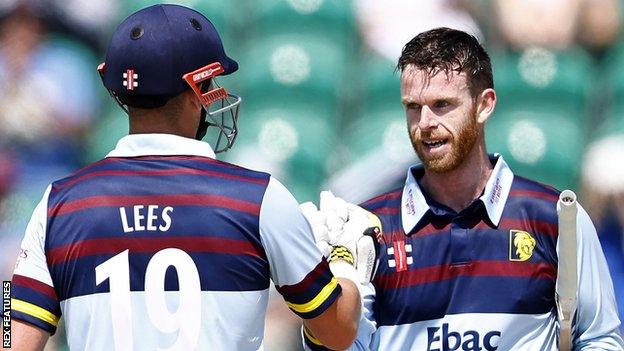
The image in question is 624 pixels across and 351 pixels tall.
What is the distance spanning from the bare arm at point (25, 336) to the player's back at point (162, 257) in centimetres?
8

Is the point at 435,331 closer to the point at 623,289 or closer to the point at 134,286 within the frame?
the point at 134,286

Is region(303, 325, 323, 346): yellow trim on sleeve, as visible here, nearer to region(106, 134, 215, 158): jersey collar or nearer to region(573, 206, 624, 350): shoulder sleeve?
region(106, 134, 215, 158): jersey collar

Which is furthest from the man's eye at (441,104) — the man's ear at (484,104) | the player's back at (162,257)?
the player's back at (162,257)

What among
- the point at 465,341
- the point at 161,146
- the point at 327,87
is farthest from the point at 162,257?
the point at 327,87

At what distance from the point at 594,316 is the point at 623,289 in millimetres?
2173

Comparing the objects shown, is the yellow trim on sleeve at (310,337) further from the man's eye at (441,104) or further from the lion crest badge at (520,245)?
the man's eye at (441,104)

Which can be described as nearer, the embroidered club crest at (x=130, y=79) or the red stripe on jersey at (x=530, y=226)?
the embroidered club crest at (x=130, y=79)

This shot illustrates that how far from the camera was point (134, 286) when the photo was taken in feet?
8.67

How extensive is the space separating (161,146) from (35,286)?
0.42m

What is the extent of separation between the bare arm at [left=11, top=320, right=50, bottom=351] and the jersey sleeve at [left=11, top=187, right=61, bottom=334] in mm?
12

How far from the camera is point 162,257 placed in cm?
263

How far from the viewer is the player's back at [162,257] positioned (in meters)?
2.64

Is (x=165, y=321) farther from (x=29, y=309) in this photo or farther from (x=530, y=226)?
(x=530, y=226)

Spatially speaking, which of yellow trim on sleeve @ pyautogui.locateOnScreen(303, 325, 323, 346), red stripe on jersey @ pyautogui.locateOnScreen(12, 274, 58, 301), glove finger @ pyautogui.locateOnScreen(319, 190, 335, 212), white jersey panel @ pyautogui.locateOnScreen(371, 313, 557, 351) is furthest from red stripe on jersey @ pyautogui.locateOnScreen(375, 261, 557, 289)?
red stripe on jersey @ pyautogui.locateOnScreen(12, 274, 58, 301)
